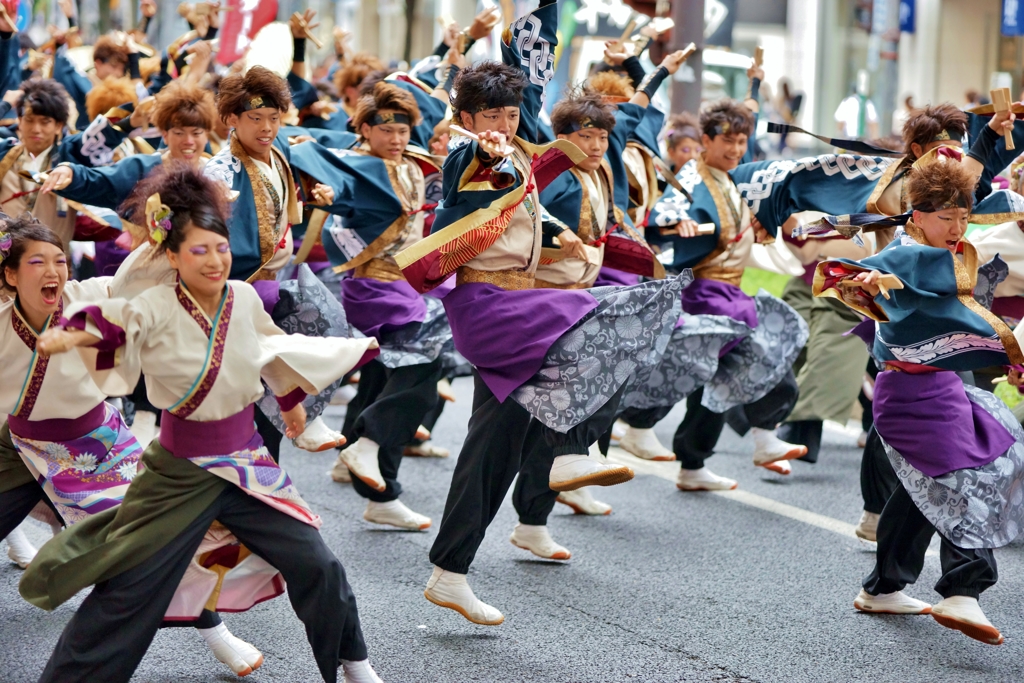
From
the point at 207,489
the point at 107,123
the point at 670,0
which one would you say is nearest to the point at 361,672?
the point at 207,489

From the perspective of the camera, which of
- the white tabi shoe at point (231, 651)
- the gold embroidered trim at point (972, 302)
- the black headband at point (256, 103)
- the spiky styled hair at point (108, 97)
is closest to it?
the white tabi shoe at point (231, 651)

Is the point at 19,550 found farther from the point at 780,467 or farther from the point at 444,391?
the point at 780,467

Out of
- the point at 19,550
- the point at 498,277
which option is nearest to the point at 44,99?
the point at 19,550

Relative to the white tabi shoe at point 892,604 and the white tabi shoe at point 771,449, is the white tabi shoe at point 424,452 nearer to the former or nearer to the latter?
the white tabi shoe at point 771,449

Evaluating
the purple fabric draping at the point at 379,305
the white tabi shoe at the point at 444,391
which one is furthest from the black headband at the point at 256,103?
the white tabi shoe at the point at 444,391

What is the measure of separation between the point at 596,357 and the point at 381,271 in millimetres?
1731

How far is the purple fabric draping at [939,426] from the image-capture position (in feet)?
11.9

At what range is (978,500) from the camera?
11.7 feet

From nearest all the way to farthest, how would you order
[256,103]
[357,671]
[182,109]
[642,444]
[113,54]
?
[357,671] → [256,103] → [182,109] → [642,444] → [113,54]

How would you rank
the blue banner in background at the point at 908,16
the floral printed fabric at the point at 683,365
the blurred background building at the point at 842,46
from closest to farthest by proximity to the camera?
the floral printed fabric at the point at 683,365, the blurred background building at the point at 842,46, the blue banner in background at the point at 908,16

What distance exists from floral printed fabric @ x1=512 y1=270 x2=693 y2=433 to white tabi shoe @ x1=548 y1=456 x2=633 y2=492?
0.13m

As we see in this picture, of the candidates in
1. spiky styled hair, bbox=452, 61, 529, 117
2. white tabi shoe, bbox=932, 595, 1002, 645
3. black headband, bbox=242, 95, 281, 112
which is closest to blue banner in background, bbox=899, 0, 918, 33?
black headband, bbox=242, 95, 281, 112

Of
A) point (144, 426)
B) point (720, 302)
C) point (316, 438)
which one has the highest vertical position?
point (720, 302)

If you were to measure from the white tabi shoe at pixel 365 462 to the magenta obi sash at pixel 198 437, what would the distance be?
6.04ft
